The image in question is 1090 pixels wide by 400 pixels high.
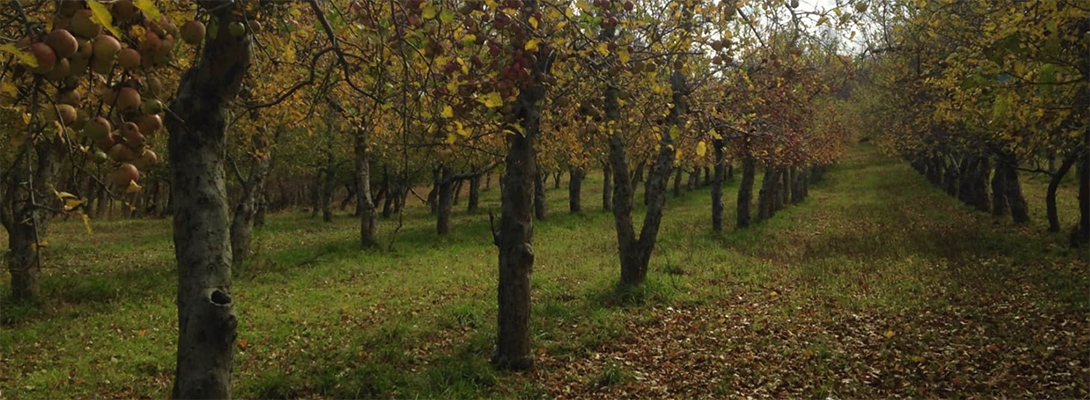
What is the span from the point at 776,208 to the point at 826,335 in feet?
74.4

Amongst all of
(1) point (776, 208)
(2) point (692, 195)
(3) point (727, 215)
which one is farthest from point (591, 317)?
(2) point (692, 195)

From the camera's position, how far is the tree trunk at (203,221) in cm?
354

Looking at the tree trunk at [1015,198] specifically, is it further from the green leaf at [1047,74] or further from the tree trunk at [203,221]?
the tree trunk at [203,221]

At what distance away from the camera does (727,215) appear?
96.7 ft

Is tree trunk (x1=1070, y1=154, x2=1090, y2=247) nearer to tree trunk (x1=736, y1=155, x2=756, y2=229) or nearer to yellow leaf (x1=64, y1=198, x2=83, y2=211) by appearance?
tree trunk (x1=736, y1=155, x2=756, y2=229)

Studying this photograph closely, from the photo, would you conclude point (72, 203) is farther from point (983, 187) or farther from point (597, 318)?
point (983, 187)

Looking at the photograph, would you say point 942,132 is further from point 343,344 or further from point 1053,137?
point 343,344

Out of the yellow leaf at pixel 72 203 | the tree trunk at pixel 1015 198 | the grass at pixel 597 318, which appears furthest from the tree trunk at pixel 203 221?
the tree trunk at pixel 1015 198

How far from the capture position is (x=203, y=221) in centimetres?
362

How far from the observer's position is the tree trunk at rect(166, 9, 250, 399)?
3545mm

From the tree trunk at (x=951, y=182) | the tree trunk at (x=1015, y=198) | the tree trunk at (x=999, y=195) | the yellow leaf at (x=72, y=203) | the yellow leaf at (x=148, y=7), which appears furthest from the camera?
the tree trunk at (x=951, y=182)

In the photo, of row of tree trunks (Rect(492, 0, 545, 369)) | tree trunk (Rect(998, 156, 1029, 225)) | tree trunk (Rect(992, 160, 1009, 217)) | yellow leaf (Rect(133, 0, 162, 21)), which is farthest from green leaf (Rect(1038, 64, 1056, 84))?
tree trunk (Rect(992, 160, 1009, 217))

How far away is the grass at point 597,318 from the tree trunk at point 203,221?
1233 mm

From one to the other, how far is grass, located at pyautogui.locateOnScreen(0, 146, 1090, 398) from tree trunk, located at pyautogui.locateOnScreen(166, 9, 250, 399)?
1.23 meters
